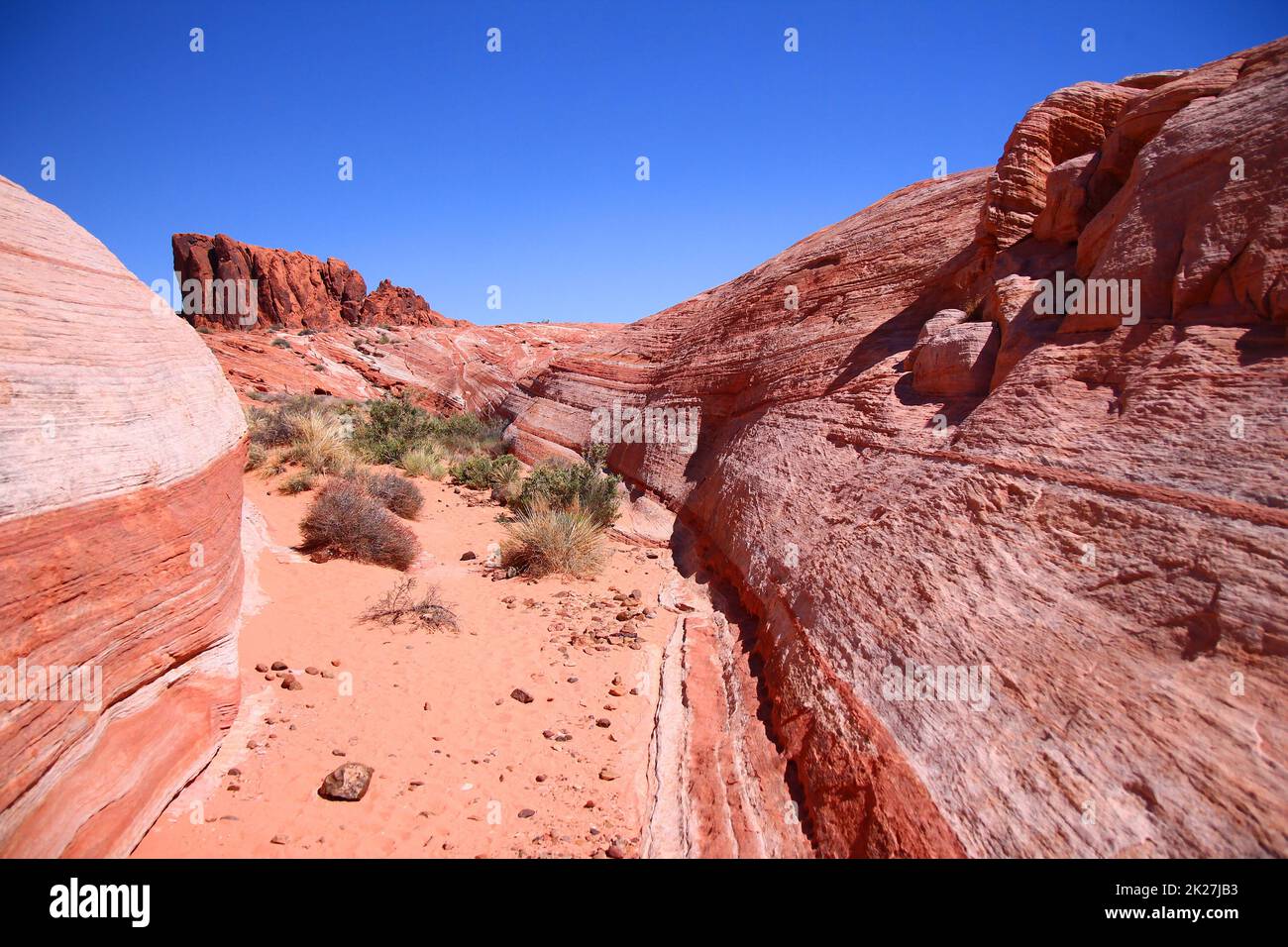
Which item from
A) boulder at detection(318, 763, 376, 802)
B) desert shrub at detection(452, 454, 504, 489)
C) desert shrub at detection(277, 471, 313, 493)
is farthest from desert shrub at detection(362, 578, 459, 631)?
desert shrub at detection(452, 454, 504, 489)

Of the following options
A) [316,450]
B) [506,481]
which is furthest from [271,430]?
[506,481]

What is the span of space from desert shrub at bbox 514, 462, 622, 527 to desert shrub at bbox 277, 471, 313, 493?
311cm

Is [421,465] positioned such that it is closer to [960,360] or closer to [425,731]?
[425,731]

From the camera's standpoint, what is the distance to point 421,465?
11344 millimetres

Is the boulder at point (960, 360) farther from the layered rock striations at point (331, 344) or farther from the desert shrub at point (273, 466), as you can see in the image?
the layered rock striations at point (331, 344)

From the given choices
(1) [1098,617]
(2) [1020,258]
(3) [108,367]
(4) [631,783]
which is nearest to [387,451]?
(3) [108,367]

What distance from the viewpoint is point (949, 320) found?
5.60 metres

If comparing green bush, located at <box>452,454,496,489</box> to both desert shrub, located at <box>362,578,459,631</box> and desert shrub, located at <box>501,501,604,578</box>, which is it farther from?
desert shrub, located at <box>362,578,459,631</box>

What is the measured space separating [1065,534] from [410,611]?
203 inches

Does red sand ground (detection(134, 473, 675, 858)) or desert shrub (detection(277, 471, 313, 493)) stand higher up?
desert shrub (detection(277, 471, 313, 493))

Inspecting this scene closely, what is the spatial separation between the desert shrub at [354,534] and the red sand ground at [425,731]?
0.21 m

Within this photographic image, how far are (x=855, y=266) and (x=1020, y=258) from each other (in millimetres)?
2881

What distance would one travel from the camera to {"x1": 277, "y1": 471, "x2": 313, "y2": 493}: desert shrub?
8781 millimetres

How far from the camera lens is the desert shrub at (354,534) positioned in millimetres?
6723
